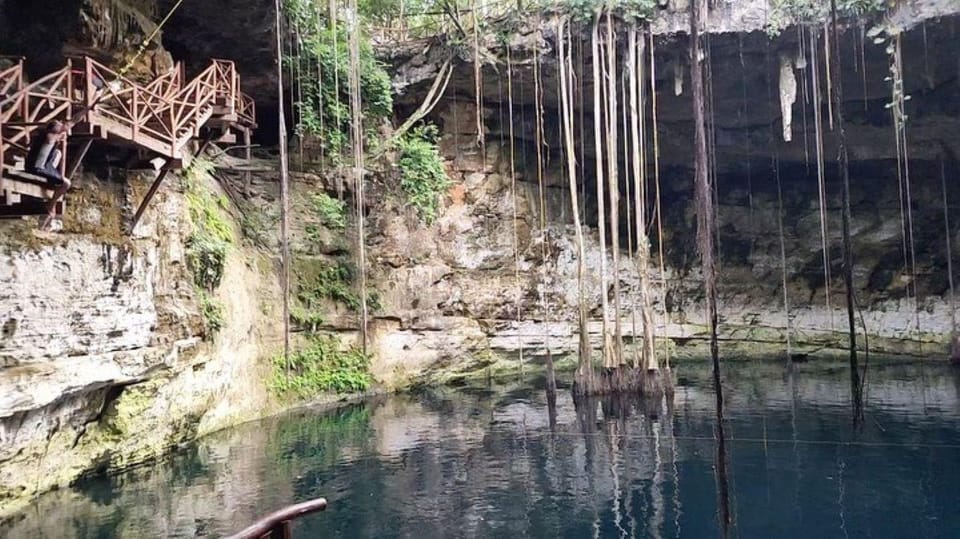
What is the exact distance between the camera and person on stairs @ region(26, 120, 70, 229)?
6.46 metres

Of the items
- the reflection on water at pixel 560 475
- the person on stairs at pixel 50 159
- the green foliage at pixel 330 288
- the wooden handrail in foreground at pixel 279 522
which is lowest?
the reflection on water at pixel 560 475

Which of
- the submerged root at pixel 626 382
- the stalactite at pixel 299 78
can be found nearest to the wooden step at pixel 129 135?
the stalactite at pixel 299 78

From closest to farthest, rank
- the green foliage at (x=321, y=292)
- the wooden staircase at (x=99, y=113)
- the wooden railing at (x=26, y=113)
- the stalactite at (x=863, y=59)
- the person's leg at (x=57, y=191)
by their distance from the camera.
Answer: the wooden railing at (x=26, y=113) → the wooden staircase at (x=99, y=113) → the person's leg at (x=57, y=191) → the stalactite at (x=863, y=59) → the green foliage at (x=321, y=292)

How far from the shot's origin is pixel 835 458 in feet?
30.0

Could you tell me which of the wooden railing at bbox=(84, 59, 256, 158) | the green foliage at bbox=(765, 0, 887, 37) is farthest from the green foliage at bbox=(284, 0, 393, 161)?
the green foliage at bbox=(765, 0, 887, 37)

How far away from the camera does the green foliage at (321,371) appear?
1350cm

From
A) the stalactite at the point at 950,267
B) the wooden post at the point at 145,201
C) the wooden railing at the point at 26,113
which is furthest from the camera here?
the stalactite at the point at 950,267

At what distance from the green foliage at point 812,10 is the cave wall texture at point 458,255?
1.41 ft

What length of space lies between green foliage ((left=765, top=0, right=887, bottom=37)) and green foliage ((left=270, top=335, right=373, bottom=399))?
10.1 meters

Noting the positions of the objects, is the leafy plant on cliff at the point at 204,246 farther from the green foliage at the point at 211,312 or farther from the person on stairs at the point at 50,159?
the person on stairs at the point at 50,159

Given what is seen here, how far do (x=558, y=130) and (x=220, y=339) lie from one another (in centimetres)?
972

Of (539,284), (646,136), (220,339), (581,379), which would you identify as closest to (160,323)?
(220,339)

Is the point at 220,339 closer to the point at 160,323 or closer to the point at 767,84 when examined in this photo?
the point at 160,323

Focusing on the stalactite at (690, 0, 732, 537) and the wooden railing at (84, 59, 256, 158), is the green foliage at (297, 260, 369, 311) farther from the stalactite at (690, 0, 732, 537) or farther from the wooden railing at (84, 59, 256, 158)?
the stalactite at (690, 0, 732, 537)
